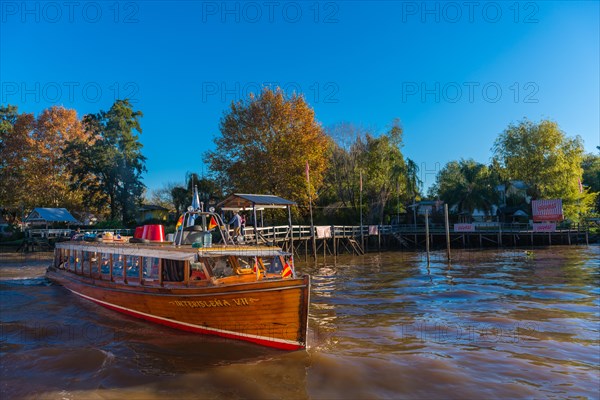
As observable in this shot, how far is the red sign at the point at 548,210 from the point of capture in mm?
38062

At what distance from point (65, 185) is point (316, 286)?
40.7m

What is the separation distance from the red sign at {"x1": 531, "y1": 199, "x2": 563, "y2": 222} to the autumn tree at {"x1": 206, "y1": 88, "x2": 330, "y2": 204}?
70.4 ft

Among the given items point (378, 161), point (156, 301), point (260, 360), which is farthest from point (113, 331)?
point (378, 161)

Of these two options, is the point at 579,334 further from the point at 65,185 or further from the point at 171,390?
the point at 65,185

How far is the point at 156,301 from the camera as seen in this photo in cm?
946

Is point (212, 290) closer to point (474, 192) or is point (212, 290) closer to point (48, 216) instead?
point (48, 216)

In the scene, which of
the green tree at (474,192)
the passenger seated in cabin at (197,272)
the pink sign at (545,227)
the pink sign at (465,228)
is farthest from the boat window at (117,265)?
the green tree at (474,192)

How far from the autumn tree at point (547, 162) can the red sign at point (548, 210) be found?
6.43 meters

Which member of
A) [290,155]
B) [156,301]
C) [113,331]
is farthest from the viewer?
[290,155]

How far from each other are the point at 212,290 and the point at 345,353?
10.1 ft

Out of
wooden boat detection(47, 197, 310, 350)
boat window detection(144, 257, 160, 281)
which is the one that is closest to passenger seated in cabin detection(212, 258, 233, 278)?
wooden boat detection(47, 197, 310, 350)

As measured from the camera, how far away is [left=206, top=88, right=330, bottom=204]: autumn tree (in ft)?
111
